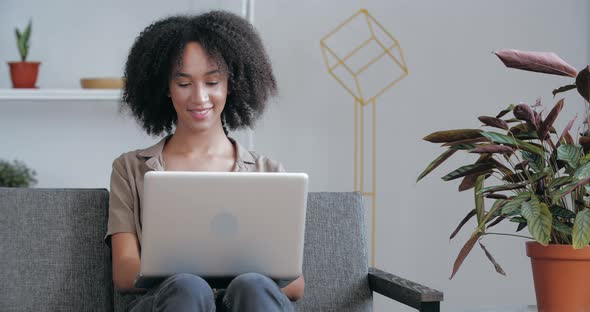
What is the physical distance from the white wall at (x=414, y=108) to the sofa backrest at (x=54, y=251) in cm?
131

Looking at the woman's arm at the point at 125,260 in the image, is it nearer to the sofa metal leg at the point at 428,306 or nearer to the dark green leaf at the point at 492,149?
the sofa metal leg at the point at 428,306

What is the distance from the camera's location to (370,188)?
3.56 m

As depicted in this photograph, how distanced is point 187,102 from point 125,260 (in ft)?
1.35

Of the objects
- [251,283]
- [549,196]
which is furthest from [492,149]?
[251,283]

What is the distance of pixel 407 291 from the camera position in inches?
81.6

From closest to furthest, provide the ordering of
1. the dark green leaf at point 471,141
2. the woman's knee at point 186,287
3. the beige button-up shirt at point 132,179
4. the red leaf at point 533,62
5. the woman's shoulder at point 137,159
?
1. the woman's knee at point 186,287
2. the red leaf at point 533,62
3. the dark green leaf at point 471,141
4. the beige button-up shirt at point 132,179
5. the woman's shoulder at point 137,159

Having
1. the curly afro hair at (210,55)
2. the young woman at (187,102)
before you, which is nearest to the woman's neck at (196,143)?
the young woman at (187,102)

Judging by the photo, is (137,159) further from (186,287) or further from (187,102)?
(186,287)

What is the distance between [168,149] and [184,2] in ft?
4.33

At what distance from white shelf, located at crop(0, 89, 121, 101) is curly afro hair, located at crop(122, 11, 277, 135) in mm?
872

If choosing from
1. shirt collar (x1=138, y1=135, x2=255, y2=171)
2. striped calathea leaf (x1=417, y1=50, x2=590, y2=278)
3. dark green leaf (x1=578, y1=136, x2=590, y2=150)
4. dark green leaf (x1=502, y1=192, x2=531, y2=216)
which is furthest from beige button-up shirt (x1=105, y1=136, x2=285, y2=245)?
dark green leaf (x1=578, y1=136, x2=590, y2=150)

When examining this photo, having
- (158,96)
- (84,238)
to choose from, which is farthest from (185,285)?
(158,96)

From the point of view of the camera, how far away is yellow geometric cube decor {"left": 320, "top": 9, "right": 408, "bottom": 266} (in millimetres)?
3535

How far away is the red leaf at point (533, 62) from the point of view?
6.12ft
